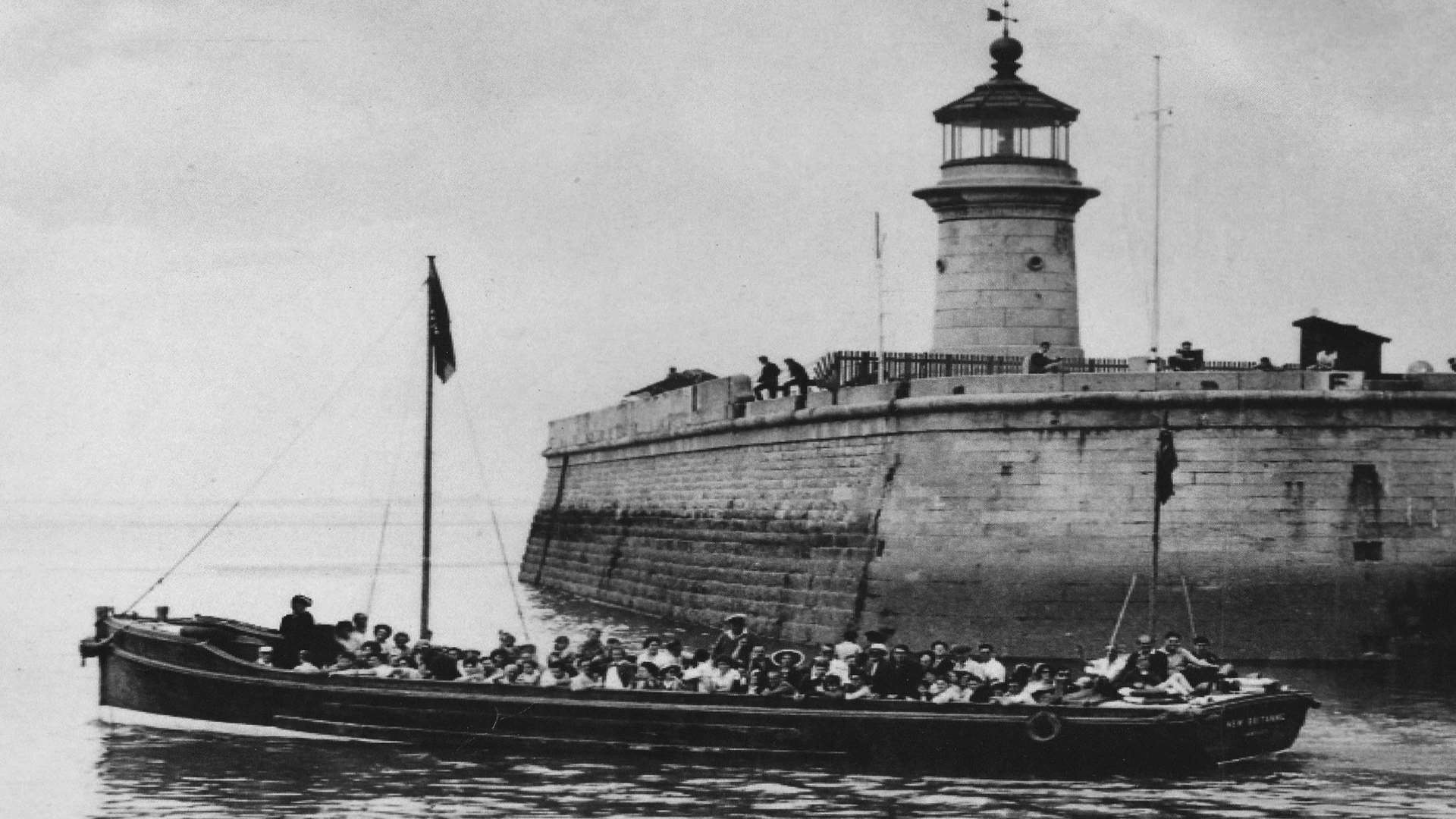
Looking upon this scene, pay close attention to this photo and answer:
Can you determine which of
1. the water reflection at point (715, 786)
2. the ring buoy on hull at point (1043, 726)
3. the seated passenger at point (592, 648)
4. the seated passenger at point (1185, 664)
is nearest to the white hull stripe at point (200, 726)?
Result: the water reflection at point (715, 786)

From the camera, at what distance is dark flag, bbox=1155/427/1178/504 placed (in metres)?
31.1

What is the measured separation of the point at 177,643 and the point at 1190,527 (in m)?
12.2

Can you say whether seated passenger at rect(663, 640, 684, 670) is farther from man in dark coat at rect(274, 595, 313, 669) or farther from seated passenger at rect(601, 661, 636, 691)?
man in dark coat at rect(274, 595, 313, 669)

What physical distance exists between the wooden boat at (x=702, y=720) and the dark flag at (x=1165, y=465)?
560 centimetres

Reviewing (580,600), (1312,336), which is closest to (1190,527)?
(1312,336)

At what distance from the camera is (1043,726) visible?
2450 centimetres

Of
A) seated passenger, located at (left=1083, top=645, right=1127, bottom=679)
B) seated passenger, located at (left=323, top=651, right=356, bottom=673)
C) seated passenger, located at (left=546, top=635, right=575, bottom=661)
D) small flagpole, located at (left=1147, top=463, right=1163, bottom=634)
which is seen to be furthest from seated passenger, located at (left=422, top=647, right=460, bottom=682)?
small flagpole, located at (left=1147, top=463, right=1163, bottom=634)

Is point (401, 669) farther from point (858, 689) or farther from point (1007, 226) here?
point (1007, 226)

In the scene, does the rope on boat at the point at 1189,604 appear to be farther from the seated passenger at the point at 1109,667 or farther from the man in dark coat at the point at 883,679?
the man in dark coat at the point at 883,679

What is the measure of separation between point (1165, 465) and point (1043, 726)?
24.3 ft

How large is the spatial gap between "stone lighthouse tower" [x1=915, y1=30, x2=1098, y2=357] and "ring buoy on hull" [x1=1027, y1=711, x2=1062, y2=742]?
17.7m

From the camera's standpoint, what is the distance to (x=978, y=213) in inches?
1644

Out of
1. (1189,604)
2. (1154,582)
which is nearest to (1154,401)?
(1189,604)

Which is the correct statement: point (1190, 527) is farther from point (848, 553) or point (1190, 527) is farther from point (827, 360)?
point (827, 360)
